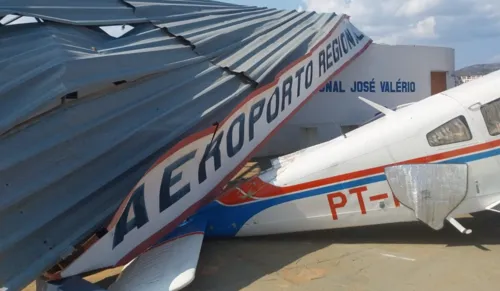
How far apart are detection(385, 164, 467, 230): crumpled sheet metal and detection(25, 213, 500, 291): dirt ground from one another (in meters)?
0.54

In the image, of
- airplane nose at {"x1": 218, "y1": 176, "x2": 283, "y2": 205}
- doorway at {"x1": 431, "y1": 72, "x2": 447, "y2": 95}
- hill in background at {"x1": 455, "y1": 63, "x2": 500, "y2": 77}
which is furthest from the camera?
doorway at {"x1": 431, "y1": 72, "x2": 447, "y2": 95}

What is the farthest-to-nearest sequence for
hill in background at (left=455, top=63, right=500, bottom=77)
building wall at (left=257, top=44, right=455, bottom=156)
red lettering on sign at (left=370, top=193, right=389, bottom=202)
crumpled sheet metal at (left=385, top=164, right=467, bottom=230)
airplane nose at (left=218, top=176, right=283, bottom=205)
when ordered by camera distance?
building wall at (left=257, top=44, right=455, bottom=156) < hill in background at (left=455, top=63, right=500, bottom=77) < airplane nose at (left=218, top=176, right=283, bottom=205) < red lettering on sign at (left=370, top=193, right=389, bottom=202) < crumpled sheet metal at (left=385, top=164, right=467, bottom=230)

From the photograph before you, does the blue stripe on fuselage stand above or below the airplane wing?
above

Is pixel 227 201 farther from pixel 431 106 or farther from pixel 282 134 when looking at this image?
pixel 282 134

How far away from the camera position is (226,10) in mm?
9672

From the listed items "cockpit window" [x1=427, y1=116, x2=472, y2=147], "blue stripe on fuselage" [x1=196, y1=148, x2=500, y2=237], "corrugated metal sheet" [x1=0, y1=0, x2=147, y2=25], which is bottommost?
"blue stripe on fuselage" [x1=196, y1=148, x2=500, y2=237]

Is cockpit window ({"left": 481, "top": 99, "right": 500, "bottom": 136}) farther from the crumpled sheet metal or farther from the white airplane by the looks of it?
the crumpled sheet metal

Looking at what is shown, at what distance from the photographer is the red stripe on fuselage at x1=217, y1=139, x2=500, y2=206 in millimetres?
6012

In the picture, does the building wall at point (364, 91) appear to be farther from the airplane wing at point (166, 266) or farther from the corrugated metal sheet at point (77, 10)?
the airplane wing at point (166, 266)

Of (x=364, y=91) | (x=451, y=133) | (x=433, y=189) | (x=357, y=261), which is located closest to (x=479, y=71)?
(x=364, y=91)

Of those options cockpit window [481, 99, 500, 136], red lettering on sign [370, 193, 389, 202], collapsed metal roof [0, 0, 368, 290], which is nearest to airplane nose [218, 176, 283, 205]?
collapsed metal roof [0, 0, 368, 290]

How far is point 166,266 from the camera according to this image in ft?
15.9

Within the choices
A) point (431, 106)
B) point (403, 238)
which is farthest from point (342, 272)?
point (431, 106)

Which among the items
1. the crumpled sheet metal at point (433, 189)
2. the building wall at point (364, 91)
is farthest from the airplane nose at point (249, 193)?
the building wall at point (364, 91)
